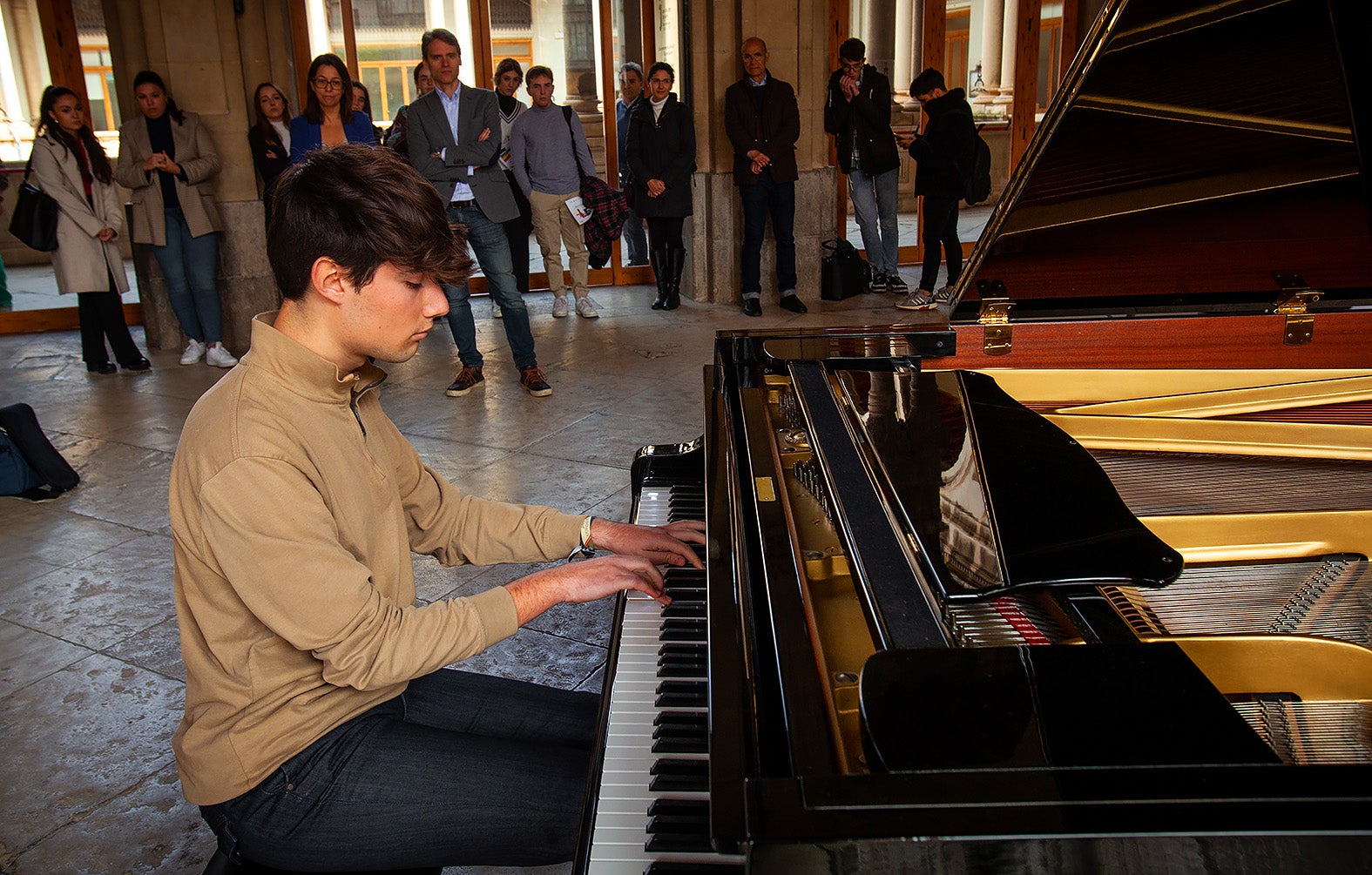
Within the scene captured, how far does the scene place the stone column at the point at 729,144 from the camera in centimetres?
807

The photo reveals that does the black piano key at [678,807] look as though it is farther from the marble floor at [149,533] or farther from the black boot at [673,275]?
the black boot at [673,275]

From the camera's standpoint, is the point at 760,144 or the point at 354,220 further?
the point at 760,144

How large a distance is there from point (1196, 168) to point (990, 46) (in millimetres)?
10757

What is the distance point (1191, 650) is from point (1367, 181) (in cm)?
105

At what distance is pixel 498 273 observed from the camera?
567cm

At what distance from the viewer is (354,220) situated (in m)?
1.46

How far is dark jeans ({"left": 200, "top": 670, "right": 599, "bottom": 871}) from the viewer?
58.9 inches

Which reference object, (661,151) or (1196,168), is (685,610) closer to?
(1196,168)

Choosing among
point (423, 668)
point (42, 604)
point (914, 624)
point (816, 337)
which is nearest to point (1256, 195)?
point (816, 337)

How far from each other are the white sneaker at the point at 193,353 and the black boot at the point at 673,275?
351cm

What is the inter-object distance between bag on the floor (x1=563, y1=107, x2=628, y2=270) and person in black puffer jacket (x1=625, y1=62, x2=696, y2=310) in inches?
7.8

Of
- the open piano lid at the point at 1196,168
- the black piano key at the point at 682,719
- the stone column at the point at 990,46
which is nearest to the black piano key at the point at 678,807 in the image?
the black piano key at the point at 682,719

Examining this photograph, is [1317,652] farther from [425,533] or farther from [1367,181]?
→ [425,533]

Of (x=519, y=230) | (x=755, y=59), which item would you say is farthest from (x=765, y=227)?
(x=519, y=230)
